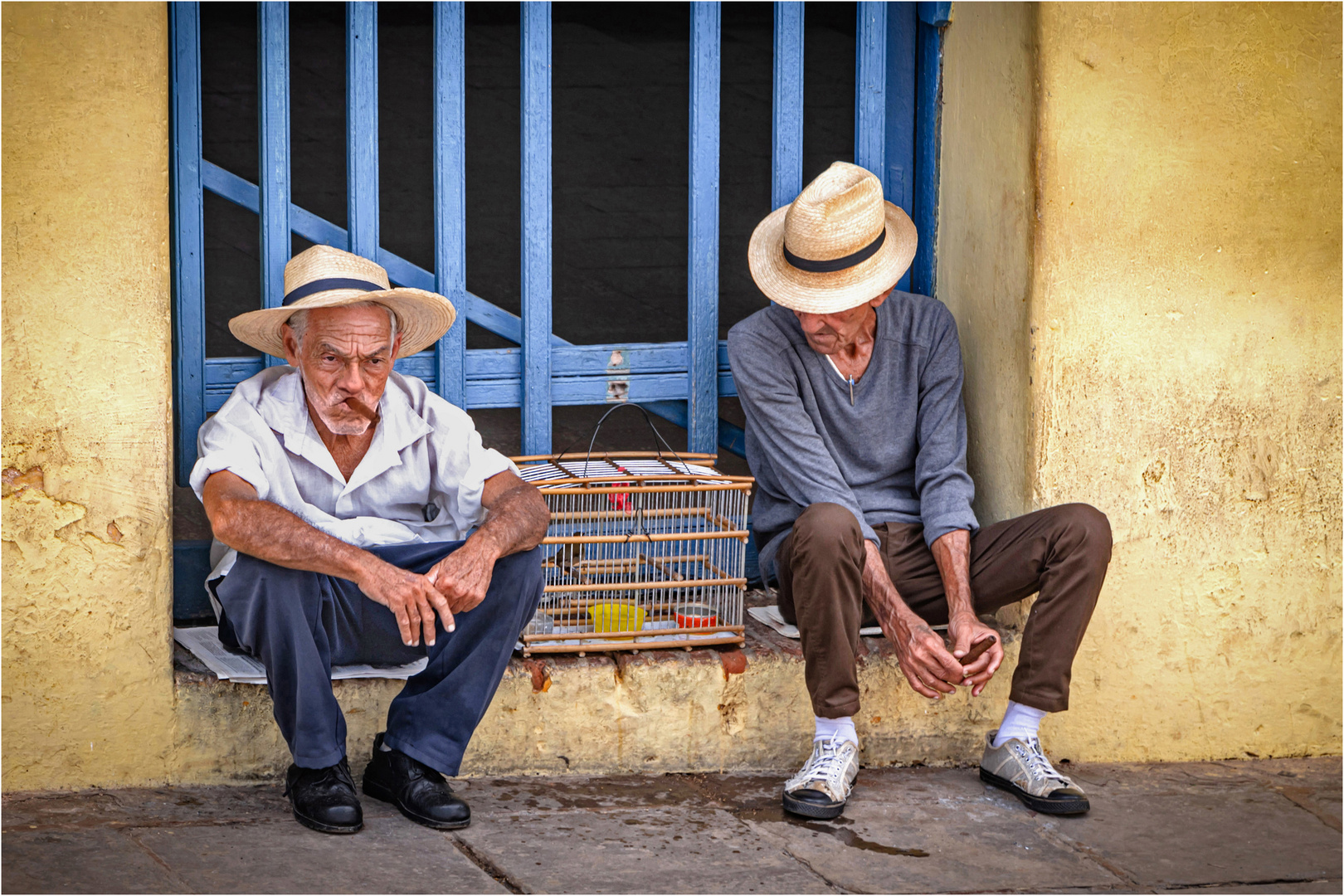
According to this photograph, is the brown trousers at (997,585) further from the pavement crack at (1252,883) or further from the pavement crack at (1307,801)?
the pavement crack at (1307,801)

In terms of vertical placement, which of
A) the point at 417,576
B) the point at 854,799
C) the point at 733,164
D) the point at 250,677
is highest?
the point at 733,164

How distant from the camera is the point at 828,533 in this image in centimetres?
307

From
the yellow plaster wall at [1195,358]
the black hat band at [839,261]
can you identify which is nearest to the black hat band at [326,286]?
the black hat band at [839,261]

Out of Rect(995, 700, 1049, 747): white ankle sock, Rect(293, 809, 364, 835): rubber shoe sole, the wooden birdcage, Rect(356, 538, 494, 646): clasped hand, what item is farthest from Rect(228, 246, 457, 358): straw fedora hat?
Rect(995, 700, 1049, 747): white ankle sock

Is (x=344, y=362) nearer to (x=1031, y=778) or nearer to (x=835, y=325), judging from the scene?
(x=835, y=325)

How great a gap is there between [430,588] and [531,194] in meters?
1.25

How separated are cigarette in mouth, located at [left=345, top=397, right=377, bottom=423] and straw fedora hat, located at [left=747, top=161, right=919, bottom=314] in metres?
1.04

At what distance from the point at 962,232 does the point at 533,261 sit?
3.97 feet

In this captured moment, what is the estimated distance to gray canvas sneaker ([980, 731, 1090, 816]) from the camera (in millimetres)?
3152

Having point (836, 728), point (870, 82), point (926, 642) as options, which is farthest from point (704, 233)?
point (836, 728)

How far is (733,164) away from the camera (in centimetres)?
1087

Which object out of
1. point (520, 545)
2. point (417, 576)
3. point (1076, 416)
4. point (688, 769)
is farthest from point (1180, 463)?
point (417, 576)

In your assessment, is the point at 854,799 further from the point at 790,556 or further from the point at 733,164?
the point at 733,164

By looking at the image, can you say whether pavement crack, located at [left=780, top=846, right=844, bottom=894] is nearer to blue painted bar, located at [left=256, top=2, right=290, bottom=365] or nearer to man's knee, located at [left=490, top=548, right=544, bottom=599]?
man's knee, located at [left=490, top=548, right=544, bottom=599]
